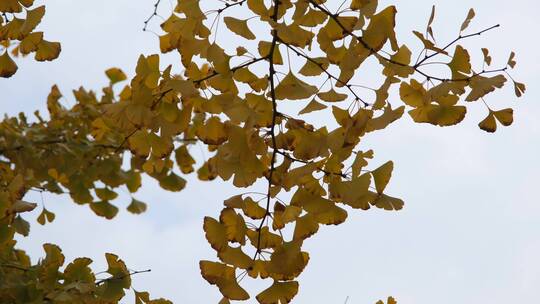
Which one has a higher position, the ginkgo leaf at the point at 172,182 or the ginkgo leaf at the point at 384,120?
the ginkgo leaf at the point at 172,182

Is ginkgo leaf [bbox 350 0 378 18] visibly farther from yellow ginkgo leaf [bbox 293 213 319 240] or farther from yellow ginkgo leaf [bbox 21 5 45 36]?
yellow ginkgo leaf [bbox 21 5 45 36]

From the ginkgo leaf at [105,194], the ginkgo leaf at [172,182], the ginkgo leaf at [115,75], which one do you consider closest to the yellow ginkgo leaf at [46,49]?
the ginkgo leaf at [105,194]

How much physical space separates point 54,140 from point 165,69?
61.6 inches

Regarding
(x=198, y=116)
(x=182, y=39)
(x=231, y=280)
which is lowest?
(x=231, y=280)

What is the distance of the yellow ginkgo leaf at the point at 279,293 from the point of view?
1.30 meters

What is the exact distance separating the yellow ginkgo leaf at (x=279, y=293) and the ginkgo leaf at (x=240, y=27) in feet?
1.32

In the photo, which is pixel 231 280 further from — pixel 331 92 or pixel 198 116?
pixel 198 116

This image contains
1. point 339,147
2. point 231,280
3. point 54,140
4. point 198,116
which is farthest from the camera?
point 54,140

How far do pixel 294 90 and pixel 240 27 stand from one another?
140 mm

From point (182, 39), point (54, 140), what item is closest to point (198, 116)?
point (54, 140)

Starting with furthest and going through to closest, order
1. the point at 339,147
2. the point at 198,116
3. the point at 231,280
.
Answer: the point at 198,116 → the point at 231,280 → the point at 339,147

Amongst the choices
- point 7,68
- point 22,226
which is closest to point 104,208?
point 22,226

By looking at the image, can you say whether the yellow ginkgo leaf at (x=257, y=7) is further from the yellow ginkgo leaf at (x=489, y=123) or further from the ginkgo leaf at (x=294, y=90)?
the yellow ginkgo leaf at (x=489, y=123)

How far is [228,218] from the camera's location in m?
1.30
